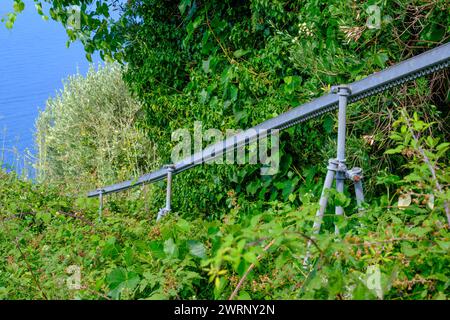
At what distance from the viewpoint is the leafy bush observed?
943cm

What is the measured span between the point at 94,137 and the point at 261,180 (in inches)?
227

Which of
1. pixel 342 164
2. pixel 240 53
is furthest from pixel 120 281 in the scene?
pixel 240 53

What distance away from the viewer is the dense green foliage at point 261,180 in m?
2.19

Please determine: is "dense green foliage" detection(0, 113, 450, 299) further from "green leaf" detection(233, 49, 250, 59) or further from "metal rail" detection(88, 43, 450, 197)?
"green leaf" detection(233, 49, 250, 59)

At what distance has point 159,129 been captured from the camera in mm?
6750

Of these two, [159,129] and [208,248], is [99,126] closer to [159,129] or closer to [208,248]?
[159,129]

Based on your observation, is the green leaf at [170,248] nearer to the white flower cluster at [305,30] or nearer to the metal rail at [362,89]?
the metal rail at [362,89]

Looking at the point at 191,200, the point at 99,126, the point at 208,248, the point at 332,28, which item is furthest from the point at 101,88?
the point at 208,248

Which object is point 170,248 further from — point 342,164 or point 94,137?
point 94,137

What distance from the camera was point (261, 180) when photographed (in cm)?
501

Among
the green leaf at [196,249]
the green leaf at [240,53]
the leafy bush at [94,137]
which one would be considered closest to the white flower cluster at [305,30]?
the green leaf at [240,53]

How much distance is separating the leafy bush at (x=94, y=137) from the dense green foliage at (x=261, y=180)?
1.79 m

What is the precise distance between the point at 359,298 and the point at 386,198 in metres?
0.90
